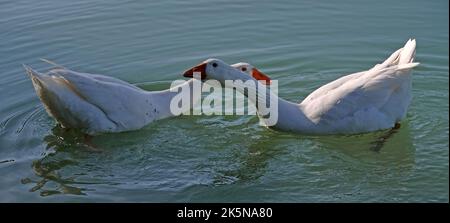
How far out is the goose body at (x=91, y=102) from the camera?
30.7 ft

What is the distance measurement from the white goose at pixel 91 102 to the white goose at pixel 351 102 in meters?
1.08

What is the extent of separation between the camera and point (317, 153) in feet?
29.0

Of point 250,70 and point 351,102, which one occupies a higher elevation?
point 250,70

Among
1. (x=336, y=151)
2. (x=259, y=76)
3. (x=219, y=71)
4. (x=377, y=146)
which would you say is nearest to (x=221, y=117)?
(x=259, y=76)

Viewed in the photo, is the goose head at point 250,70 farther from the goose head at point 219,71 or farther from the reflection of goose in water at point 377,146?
the reflection of goose in water at point 377,146

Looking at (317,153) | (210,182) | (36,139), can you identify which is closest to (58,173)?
(36,139)

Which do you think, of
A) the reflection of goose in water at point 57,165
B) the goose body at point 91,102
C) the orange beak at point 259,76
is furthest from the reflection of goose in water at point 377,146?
the reflection of goose in water at point 57,165

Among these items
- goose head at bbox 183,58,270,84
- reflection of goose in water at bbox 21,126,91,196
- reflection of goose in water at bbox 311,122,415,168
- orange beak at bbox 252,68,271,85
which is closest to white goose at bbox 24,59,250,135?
reflection of goose in water at bbox 21,126,91,196

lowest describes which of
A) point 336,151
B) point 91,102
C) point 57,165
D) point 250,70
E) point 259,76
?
point 57,165

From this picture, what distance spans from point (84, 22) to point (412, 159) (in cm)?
849

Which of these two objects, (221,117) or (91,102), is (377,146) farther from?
(91,102)

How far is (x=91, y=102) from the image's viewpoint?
959 centimetres

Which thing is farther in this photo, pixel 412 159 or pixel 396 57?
pixel 396 57
